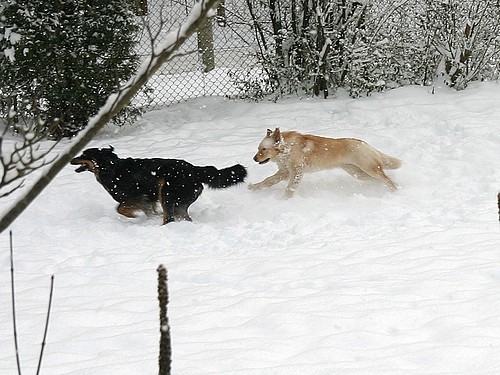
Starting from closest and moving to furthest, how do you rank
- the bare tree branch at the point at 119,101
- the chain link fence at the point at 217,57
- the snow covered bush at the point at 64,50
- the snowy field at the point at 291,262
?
the bare tree branch at the point at 119,101 < the snowy field at the point at 291,262 < the snow covered bush at the point at 64,50 < the chain link fence at the point at 217,57

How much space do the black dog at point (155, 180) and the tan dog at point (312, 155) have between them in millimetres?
720

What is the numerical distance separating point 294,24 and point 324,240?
496cm

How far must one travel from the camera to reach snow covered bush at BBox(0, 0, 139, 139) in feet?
29.3

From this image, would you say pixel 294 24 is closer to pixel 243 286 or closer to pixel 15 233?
pixel 15 233

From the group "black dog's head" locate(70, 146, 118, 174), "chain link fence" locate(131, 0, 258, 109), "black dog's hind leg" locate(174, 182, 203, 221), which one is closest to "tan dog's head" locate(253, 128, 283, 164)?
"black dog's hind leg" locate(174, 182, 203, 221)

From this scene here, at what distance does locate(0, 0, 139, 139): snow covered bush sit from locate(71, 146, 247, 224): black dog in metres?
2.36

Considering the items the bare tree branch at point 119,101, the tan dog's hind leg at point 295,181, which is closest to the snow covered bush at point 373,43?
the tan dog's hind leg at point 295,181

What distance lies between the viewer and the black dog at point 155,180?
654 cm

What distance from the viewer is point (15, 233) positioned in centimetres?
624

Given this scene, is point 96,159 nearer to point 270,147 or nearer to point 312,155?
point 270,147

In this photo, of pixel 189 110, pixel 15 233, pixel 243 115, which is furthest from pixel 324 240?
pixel 189 110

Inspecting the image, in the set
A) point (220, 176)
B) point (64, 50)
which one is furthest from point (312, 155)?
point (64, 50)

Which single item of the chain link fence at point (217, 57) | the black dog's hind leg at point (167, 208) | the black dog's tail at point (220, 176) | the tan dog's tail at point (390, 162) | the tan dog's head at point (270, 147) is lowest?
the black dog's hind leg at point (167, 208)

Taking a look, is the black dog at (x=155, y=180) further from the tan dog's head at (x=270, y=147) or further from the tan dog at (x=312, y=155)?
the tan dog at (x=312, y=155)
